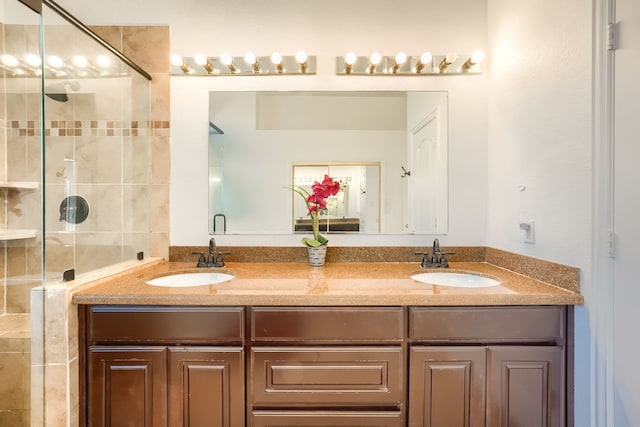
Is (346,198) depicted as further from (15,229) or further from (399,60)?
(15,229)

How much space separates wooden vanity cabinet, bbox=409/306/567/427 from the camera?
1229 millimetres

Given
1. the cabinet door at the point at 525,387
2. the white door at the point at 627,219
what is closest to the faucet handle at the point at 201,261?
the cabinet door at the point at 525,387

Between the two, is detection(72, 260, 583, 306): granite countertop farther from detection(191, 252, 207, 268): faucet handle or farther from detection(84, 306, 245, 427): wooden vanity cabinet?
detection(191, 252, 207, 268): faucet handle

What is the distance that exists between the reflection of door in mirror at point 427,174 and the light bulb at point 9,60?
215 centimetres

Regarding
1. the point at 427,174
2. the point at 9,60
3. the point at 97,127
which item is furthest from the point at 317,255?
the point at 9,60

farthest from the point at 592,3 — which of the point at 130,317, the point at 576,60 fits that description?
the point at 130,317

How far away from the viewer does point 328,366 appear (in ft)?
4.08

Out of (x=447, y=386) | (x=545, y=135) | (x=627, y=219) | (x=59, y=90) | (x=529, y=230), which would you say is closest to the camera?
(x=627, y=219)

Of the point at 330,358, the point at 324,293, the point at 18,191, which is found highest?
the point at 18,191

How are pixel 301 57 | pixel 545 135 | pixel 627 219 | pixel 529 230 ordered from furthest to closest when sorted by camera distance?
pixel 301 57 < pixel 529 230 < pixel 545 135 < pixel 627 219

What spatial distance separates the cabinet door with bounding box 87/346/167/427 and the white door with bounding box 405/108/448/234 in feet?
4.60

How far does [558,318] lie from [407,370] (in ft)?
1.95

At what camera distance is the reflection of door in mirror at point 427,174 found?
1874 millimetres

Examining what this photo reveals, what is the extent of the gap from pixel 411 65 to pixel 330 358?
1.60 meters
